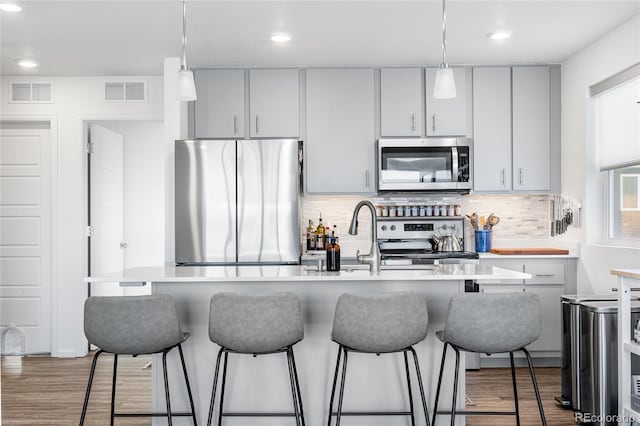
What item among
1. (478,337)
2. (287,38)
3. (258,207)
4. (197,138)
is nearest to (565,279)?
(478,337)

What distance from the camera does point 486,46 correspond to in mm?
4258

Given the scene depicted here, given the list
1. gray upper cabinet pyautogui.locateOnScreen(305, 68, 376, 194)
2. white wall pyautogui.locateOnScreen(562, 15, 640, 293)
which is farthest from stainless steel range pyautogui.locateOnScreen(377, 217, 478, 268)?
white wall pyautogui.locateOnScreen(562, 15, 640, 293)

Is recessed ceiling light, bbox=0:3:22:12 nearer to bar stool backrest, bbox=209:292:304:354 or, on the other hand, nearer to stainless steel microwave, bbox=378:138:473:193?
bar stool backrest, bbox=209:292:304:354

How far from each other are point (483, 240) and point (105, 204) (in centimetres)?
380

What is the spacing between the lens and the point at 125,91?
200 inches

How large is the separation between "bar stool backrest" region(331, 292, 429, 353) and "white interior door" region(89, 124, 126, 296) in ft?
11.6

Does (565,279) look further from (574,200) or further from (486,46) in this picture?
(486,46)

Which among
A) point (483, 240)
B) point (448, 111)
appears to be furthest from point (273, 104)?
point (483, 240)

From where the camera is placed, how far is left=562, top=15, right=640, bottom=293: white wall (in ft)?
12.3

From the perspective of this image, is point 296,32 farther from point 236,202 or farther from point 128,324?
point 128,324

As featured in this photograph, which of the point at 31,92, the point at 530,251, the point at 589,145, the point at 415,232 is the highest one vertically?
the point at 31,92

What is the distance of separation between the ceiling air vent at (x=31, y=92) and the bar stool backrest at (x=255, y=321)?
141 inches

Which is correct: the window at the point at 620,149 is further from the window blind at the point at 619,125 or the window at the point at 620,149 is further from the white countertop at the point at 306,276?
the white countertop at the point at 306,276

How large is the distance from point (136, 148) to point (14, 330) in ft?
7.76
